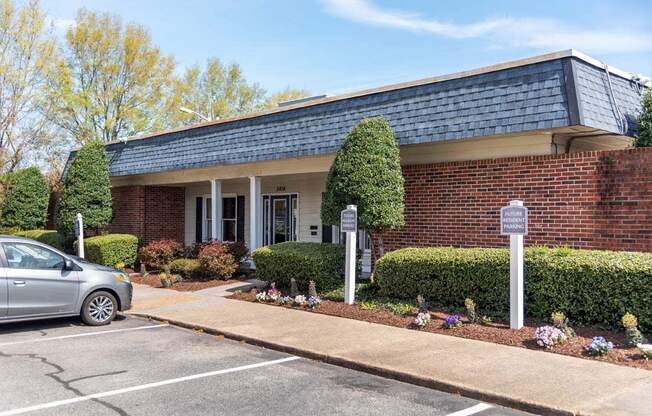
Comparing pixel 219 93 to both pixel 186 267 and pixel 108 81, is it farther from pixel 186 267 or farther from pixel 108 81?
pixel 186 267

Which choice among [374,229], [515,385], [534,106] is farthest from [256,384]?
[534,106]

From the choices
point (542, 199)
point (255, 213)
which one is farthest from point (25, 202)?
point (542, 199)

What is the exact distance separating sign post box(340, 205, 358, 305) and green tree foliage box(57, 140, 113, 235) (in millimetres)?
10322

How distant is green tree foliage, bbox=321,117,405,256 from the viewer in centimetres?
1043

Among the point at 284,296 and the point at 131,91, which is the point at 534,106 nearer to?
the point at 284,296

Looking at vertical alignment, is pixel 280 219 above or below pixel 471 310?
above

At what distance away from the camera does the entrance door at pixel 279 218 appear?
17375mm

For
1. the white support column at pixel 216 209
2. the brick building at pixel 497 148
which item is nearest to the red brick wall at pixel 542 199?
the brick building at pixel 497 148

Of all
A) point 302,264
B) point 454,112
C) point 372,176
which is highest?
point 454,112

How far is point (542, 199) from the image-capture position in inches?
374

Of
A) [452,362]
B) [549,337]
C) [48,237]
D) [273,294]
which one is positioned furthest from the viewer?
[48,237]

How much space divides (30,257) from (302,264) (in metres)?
4.89

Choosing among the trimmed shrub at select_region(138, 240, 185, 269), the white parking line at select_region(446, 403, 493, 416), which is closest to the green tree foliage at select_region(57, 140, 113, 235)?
the trimmed shrub at select_region(138, 240, 185, 269)

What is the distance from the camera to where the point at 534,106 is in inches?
355
